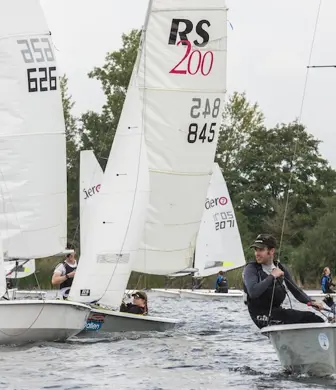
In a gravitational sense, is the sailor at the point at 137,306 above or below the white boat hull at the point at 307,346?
below

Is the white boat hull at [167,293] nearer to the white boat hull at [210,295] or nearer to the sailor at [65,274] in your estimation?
the white boat hull at [210,295]

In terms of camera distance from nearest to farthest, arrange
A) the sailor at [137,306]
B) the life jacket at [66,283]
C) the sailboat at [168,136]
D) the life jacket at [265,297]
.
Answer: the life jacket at [265,297] < the life jacket at [66,283] < the sailor at [137,306] < the sailboat at [168,136]

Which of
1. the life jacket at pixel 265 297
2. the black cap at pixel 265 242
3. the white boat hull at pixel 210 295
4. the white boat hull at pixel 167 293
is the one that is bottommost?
the white boat hull at pixel 167 293

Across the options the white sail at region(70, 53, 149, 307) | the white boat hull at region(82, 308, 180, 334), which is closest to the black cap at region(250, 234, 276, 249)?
the white boat hull at region(82, 308, 180, 334)

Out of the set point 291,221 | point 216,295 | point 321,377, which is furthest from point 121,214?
point 291,221

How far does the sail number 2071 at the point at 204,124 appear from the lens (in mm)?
21422

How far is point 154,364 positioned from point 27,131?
718 centimetres

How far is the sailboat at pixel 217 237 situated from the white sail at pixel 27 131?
18.5 metres

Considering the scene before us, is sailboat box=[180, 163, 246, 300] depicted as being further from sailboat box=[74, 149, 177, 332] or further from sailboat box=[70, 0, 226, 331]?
sailboat box=[74, 149, 177, 332]

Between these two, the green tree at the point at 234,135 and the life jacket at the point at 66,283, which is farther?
the green tree at the point at 234,135

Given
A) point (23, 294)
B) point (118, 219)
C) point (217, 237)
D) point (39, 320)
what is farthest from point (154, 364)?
point (217, 237)

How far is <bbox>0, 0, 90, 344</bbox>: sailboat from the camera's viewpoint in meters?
20.8

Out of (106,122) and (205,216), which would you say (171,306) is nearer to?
(205,216)

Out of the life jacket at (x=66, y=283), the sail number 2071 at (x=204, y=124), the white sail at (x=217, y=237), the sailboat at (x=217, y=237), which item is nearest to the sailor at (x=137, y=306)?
the life jacket at (x=66, y=283)
